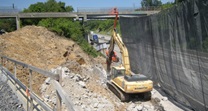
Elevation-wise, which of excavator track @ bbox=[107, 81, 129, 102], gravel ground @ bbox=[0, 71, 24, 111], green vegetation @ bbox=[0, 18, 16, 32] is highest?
green vegetation @ bbox=[0, 18, 16, 32]

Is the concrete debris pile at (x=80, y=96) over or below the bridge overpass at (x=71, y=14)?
below

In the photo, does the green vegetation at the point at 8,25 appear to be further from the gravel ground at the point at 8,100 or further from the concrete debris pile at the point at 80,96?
the gravel ground at the point at 8,100

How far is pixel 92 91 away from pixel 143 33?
4.58 metres

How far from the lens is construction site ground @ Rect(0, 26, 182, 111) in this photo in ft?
40.4

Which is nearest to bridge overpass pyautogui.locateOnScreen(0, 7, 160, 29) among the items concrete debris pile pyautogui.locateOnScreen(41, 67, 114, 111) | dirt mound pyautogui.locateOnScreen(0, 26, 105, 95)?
dirt mound pyautogui.locateOnScreen(0, 26, 105, 95)

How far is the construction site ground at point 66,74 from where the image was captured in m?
12.3

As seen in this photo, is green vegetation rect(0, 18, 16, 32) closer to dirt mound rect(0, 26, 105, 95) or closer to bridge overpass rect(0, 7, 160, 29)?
bridge overpass rect(0, 7, 160, 29)

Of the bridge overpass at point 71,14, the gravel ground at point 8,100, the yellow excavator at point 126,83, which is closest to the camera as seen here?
the gravel ground at point 8,100

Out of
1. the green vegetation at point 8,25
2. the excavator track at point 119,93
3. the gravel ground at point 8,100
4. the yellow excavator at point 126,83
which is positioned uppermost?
the green vegetation at point 8,25

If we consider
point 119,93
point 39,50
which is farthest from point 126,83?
point 39,50

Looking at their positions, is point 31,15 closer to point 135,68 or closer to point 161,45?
point 135,68

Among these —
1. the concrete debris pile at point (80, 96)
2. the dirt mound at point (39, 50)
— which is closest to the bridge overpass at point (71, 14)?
the dirt mound at point (39, 50)

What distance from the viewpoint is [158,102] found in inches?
515

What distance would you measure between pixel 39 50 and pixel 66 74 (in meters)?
4.69
